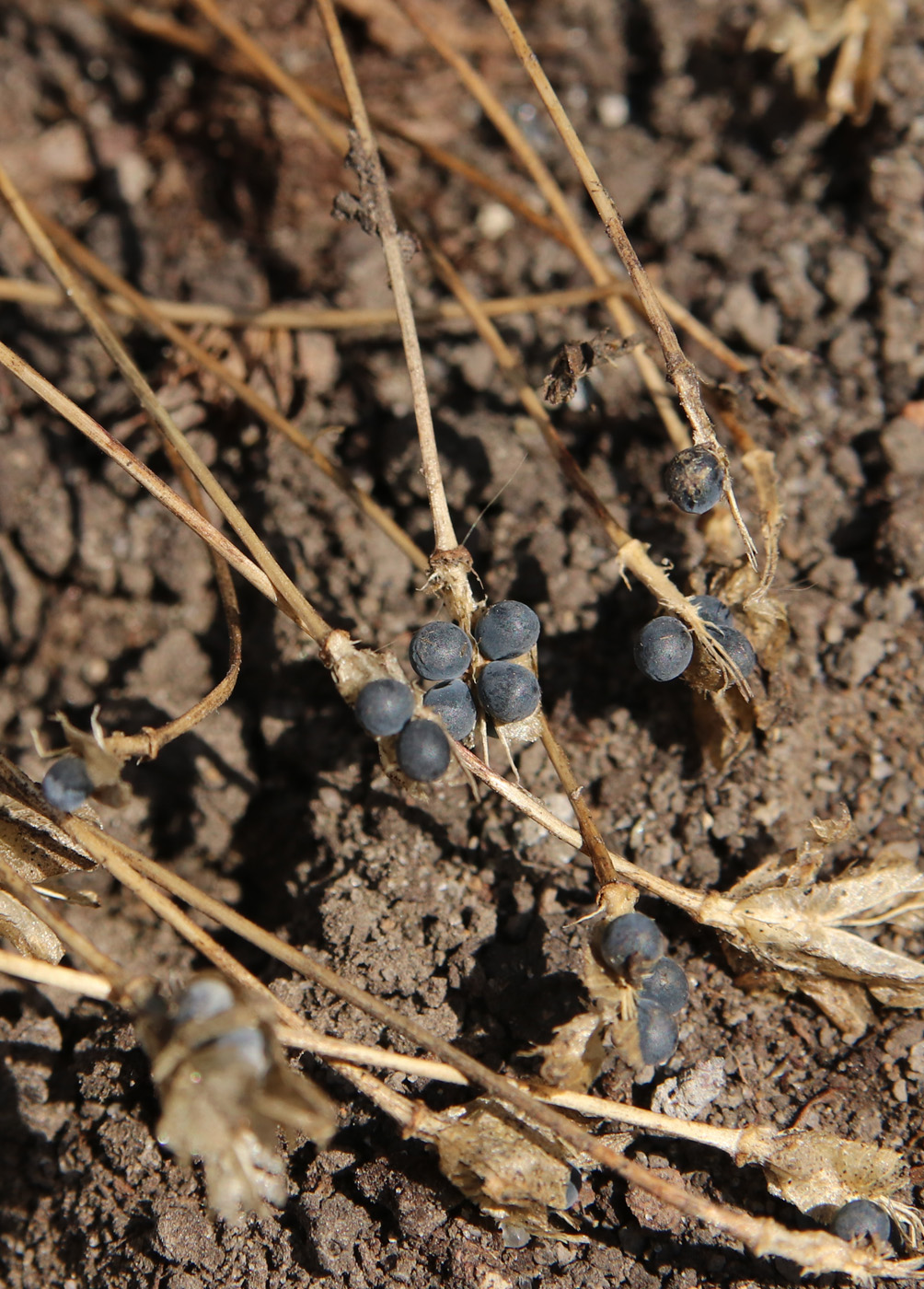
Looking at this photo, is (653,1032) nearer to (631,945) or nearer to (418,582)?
(631,945)

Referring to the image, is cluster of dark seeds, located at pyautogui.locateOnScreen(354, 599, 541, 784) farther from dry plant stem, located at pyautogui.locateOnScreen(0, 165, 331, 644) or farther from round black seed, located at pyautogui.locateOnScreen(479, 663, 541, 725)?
dry plant stem, located at pyautogui.locateOnScreen(0, 165, 331, 644)

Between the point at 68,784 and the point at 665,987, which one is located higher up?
the point at 665,987

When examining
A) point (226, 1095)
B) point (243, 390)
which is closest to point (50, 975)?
point (226, 1095)

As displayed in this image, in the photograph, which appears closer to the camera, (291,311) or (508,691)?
(508,691)

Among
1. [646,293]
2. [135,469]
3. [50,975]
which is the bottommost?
[50,975]

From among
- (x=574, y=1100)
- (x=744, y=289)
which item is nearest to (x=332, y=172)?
(x=744, y=289)

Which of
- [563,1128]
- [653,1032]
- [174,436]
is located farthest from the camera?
[174,436]

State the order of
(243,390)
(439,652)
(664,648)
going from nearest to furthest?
1. (439,652)
2. (664,648)
3. (243,390)
